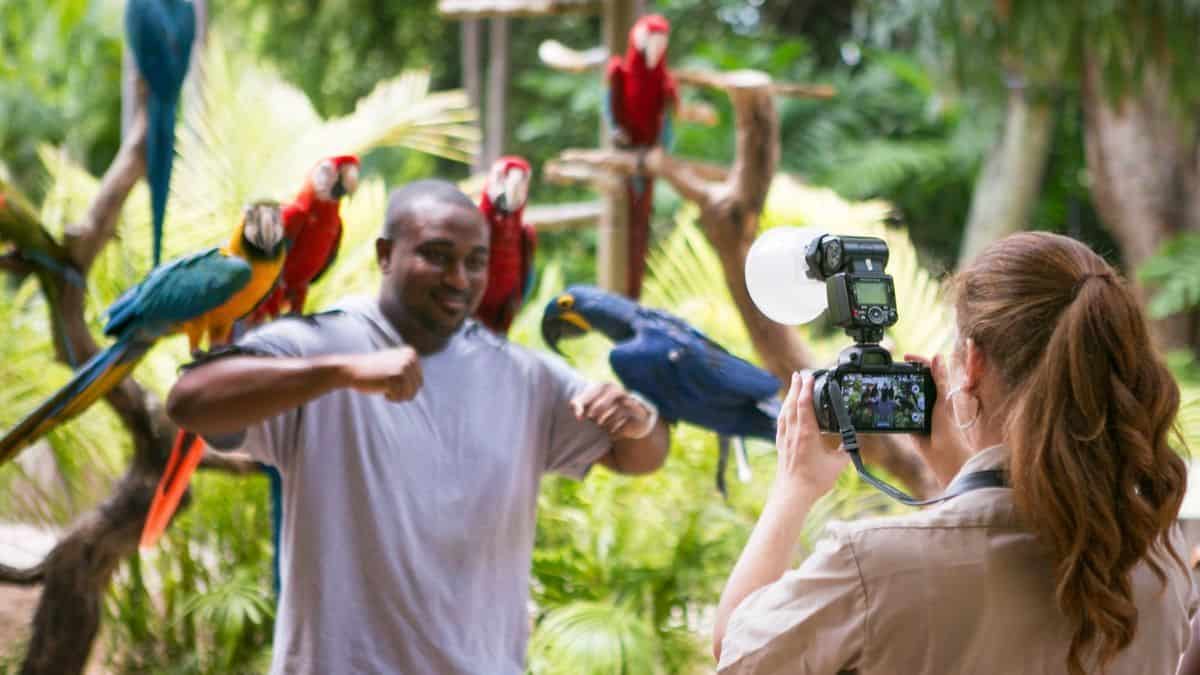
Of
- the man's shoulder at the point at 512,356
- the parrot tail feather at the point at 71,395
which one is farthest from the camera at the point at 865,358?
the parrot tail feather at the point at 71,395

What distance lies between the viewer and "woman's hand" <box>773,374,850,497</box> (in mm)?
959

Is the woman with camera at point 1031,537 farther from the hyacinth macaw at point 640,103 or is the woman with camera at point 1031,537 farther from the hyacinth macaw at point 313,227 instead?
the hyacinth macaw at point 640,103

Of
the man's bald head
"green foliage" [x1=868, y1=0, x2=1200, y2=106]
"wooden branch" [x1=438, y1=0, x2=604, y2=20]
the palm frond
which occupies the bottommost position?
the palm frond

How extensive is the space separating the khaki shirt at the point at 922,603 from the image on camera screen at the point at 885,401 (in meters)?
0.11

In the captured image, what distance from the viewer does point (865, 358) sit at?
93cm

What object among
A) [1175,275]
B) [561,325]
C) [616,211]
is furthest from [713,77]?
[1175,275]

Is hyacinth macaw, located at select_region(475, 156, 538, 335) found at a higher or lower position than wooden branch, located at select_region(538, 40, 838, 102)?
lower

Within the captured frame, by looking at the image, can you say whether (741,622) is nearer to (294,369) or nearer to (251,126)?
(294,369)

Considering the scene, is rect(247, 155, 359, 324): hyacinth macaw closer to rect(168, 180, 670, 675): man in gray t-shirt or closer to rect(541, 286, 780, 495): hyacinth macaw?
rect(168, 180, 670, 675): man in gray t-shirt

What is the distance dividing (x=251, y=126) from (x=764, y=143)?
4.62 ft

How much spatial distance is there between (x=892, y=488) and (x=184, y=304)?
0.96 m

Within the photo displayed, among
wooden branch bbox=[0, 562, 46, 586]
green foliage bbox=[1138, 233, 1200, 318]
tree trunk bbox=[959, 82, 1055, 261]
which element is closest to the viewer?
wooden branch bbox=[0, 562, 46, 586]

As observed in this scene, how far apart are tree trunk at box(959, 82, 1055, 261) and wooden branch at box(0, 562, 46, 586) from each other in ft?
14.6

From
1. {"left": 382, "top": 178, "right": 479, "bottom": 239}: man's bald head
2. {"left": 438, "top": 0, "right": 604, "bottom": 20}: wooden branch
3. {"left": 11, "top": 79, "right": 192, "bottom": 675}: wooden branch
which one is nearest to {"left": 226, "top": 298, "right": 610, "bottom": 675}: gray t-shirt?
{"left": 382, "top": 178, "right": 479, "bottom": 239}: man's bald head
